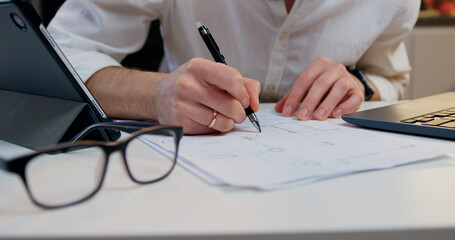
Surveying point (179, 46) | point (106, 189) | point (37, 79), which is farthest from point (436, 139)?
point (179, 46)

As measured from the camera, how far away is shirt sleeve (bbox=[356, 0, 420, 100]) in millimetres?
964

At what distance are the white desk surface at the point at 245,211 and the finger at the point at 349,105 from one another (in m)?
0.30

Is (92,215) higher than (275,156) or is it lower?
higher

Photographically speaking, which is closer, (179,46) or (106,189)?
(106,189)

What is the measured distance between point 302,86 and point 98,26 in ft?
1.45

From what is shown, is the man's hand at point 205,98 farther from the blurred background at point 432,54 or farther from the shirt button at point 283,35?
the blurred background at point 432,54

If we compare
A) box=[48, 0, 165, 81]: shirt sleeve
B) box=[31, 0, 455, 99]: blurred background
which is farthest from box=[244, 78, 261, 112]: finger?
box=[31, 0, 455, 99]: blurred background

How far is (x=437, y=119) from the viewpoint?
0.53m

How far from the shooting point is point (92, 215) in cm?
27

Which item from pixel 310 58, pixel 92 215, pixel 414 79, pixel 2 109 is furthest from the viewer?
pixel 414 79

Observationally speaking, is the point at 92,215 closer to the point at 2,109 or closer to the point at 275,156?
the point at 275,156

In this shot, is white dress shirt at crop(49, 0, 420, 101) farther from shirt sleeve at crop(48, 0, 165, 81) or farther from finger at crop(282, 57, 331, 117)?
finger at crop(282, 57, 331, 117)

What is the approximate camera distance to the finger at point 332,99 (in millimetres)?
630

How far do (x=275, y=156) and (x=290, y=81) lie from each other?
569 mm
